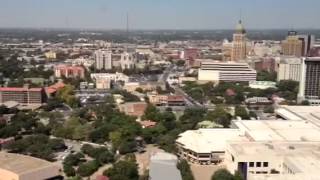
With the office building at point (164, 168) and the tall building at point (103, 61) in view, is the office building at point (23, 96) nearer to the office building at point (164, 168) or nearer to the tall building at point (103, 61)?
the office building at point (164, 168)

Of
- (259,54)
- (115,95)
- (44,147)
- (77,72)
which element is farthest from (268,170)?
(259,54)

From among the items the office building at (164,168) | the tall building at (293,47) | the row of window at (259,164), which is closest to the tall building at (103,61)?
the tall building at (293,47)

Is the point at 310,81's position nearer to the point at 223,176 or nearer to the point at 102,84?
the point at 102,84

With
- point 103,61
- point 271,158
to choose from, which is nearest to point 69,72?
point 103,61

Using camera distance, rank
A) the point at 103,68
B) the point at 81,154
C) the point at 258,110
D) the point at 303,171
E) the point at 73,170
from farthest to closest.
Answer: the point at 103,68 < the point at 258,110 < the point at 81,154 < the point at 73,170 < the point at 303,171

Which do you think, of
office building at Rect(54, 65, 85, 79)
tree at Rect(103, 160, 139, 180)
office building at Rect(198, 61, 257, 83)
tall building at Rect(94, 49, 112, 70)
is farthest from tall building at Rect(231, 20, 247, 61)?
tree at Rect(103, 160, 139, 180)

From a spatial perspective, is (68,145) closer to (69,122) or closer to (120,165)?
(69,122)
